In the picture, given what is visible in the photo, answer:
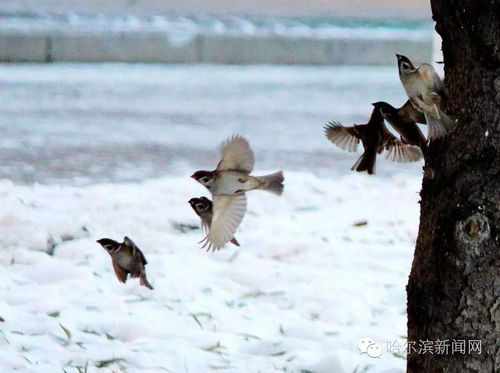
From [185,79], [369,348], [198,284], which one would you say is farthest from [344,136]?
[185,79]

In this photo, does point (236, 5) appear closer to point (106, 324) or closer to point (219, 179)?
point (106, 324)

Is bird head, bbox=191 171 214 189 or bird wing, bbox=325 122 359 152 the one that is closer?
bird head, bbox=191 171 214 189

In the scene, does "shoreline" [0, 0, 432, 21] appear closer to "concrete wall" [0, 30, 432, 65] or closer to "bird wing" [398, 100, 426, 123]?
"concrete wall" [0, 30, 432, 65]

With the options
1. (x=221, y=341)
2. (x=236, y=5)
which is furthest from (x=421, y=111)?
(x=236, y=5)

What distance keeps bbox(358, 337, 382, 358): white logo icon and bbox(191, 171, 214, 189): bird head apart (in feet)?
4.69

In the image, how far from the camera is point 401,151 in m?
2.25

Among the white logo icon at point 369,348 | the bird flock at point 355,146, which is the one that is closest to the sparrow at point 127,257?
the bird flock at point 355,146

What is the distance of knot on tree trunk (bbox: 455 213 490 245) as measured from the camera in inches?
86.4

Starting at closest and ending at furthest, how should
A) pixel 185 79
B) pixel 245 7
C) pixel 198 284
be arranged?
pixel 198 284
pixel 185 79
pixel 245 7

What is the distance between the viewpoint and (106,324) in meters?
3.51

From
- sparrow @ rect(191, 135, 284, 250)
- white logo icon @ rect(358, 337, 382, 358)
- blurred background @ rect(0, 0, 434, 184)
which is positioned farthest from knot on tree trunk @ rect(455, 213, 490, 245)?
blurred background @ rect(0, 0, 434, 184)

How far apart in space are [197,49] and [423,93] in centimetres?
1080

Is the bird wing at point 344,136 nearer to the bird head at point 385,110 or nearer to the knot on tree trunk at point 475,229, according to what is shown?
the bird head at point 385,110

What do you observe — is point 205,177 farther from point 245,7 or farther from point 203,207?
point 245,7
